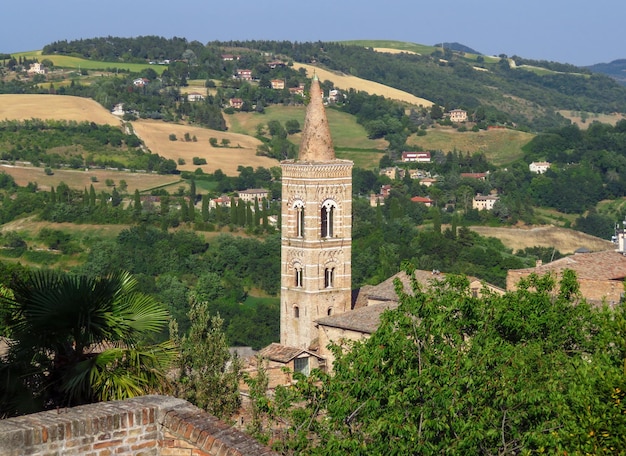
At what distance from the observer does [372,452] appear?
55.7 ft

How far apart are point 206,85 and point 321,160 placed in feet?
487

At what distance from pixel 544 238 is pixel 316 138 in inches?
2347

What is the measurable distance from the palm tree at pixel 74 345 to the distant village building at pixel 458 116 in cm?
17029

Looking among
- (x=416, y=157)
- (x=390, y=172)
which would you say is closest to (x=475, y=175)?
(x=390, y=172)

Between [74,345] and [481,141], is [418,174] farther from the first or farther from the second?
[74,345]

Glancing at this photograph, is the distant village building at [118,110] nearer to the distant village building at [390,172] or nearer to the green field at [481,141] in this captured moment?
the green field at [481,141]

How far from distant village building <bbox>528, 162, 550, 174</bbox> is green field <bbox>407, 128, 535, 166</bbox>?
9008 mm

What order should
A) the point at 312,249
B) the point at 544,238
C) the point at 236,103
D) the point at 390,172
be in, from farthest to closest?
the point at 236,103, the point at 390,172, the point at 544,238, the point at 312,249

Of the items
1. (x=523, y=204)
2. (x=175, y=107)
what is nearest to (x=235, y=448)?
(x=523, y=204)

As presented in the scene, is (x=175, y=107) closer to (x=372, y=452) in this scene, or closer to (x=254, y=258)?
(x=254, y=258)

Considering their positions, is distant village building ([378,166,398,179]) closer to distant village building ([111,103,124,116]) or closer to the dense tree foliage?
distant village building ([111,103,124,116])

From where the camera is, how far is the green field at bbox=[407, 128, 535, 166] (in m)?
162

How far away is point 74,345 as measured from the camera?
46.4 ft

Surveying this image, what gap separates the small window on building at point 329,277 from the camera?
48.3 metres
